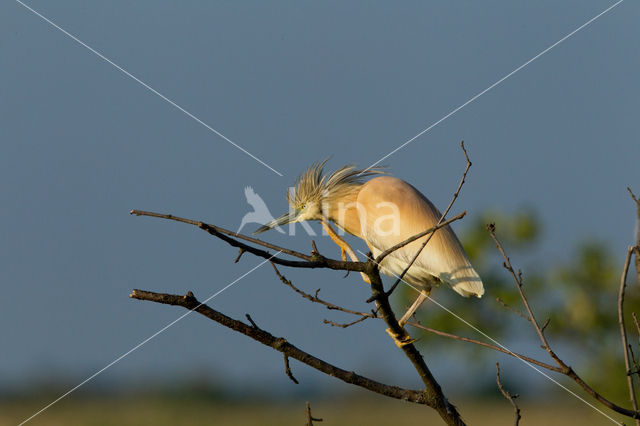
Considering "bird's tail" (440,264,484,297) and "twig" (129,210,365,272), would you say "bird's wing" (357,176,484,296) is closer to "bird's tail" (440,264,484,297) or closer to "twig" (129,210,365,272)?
"bird's tail" (440,264,484,297)

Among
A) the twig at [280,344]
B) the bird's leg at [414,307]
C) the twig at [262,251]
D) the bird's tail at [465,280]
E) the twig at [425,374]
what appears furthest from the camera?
the bird's tail at [465,280]

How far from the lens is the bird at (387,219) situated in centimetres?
434

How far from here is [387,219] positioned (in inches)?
172

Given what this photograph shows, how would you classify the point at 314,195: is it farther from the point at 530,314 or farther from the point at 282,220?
the point at 530,314

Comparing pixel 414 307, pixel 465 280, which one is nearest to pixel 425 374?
pixel 414 307

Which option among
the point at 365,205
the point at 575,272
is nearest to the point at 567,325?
the point at 575,272

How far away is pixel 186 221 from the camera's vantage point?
2189 mm

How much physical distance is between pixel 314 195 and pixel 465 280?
1050mm

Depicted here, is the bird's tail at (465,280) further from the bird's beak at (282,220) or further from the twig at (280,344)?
the twig at (280,344)

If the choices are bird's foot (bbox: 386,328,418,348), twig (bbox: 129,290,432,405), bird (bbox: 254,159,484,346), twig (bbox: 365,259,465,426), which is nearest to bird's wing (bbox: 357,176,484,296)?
bird (bbox: 254,159,484,346)

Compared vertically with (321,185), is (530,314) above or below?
below

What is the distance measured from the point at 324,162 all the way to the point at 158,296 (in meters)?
2.22

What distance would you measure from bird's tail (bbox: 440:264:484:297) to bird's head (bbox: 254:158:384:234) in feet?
2.56

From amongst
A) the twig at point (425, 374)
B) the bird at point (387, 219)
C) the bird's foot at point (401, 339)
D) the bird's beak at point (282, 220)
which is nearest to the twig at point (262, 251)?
the twig at point (425, 374)
